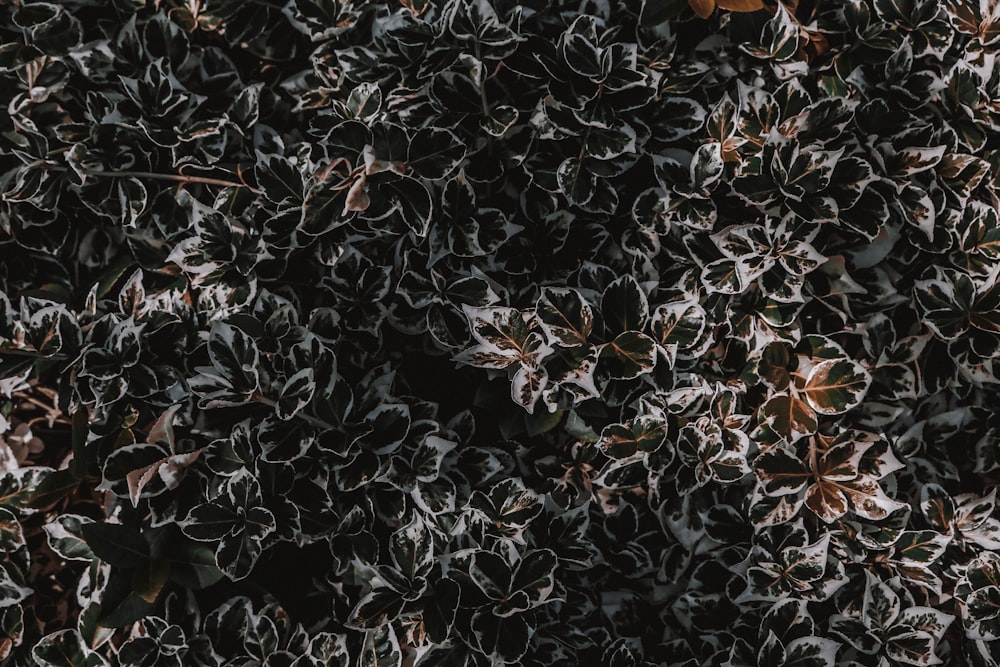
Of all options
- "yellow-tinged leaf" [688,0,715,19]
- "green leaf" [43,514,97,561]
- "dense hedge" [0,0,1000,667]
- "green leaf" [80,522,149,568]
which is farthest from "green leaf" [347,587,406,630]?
"yellow-tinged leaf" [688,0,715,19]

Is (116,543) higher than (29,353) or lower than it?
lower

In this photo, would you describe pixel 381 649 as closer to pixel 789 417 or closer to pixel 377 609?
pixel 377 609

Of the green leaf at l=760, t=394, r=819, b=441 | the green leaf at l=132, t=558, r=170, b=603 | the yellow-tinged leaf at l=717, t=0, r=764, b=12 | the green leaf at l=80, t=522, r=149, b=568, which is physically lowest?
the green leaf at l=132, t=558, r=170, b=603

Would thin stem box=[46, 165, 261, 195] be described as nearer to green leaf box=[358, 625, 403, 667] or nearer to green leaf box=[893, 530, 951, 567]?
green leaf box=[358, 625, 403, 667]

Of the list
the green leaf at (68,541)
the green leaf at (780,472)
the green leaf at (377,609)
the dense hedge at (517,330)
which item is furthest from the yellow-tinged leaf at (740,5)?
the green leaf at (68,541)

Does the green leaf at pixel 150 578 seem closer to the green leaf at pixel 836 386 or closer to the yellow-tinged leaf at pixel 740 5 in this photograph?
the green leaf at pixel 836 386

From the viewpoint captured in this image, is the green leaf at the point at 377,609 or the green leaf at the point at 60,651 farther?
the green leaf at the point at 60,651

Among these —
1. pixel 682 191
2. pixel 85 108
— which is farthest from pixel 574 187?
pixel 85 108

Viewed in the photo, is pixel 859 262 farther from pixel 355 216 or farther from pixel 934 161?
pixel 355 216

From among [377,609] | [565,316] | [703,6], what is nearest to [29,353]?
[377,609]
